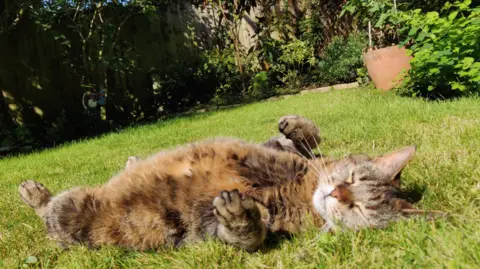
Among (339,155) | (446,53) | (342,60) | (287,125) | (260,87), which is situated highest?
(446,53)

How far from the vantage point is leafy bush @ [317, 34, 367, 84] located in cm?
823

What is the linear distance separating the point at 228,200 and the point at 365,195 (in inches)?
28.6

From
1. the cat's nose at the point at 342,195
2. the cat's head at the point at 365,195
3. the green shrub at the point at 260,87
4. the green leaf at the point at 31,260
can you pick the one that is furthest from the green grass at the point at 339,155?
the green shrub at the point at 260,87

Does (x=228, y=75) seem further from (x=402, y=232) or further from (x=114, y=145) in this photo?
(x=402, y=232)

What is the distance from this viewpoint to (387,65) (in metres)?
6.27

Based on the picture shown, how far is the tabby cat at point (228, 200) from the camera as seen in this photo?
183 centimetres

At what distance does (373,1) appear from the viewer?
6.61 m

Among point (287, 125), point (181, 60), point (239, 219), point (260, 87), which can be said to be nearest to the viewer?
point (239, 219)

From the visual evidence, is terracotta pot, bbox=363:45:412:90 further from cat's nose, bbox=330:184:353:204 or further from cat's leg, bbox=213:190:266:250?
cat's leg, bbox=213:190:266:250

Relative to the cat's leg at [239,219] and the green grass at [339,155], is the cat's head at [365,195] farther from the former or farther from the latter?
the cat's leg at [239,219]

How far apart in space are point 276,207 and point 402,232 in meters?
0.58

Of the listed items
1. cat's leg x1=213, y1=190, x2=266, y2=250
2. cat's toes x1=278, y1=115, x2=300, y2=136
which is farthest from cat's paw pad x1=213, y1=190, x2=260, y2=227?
cat's toes x1=278, y1=115, x2=300, y2=136

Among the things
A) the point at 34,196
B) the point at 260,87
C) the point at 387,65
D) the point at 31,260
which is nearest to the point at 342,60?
the point at 260,87

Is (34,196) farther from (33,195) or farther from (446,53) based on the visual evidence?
(446,53)
